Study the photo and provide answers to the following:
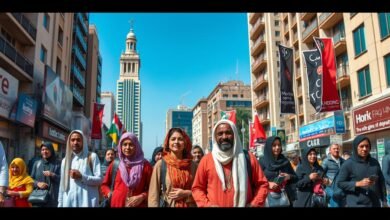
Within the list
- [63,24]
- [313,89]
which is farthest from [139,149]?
[63,24]

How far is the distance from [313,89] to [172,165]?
1169cm

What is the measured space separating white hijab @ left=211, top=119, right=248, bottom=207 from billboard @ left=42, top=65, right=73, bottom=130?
64.7 feet

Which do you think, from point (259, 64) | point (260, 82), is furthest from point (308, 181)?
point (259, 64)

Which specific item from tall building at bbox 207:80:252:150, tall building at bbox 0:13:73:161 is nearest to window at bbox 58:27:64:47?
tall building at bbox 0:13:73:161

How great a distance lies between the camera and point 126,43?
14038cm

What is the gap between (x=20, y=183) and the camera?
5.12 m

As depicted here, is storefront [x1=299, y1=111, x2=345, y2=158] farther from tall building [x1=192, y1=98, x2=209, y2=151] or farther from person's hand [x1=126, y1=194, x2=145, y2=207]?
tall building [x1=192, y1=98, x2=209, y2=151]

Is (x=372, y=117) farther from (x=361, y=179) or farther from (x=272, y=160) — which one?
(x=272, y=160)

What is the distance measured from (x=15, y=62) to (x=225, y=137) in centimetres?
1800

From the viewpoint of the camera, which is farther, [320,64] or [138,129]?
[138,129]

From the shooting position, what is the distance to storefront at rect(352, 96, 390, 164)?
46.9 feet

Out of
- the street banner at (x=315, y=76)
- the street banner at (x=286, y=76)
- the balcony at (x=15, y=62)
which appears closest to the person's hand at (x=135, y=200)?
the street banner at (x=315, y=76)

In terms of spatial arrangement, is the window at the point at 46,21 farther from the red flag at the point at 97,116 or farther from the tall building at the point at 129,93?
the tall building at the point at 129,93

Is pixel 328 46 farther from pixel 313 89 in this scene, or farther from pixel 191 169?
pixel 191 169
